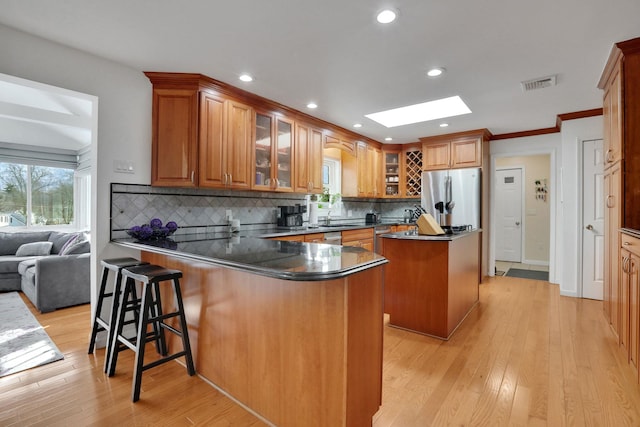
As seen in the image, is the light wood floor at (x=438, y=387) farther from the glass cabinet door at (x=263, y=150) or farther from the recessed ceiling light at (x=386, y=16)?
the recessed ceiling light at (x=386, y=16)

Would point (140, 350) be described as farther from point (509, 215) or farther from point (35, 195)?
point (509, 215)

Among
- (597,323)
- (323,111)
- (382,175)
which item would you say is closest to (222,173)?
(323,111)

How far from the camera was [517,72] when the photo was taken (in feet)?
8.91

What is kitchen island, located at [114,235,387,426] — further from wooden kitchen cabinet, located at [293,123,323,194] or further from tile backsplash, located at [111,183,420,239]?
wooden kitchen cabinet, located at [293,123,323,194]

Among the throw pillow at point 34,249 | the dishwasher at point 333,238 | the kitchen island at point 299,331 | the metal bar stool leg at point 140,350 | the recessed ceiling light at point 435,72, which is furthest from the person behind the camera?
the throw pillow at point 34,249

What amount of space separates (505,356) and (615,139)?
81.1 inches

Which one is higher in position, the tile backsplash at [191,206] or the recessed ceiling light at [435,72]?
the recessed ceiling light at [435,72]

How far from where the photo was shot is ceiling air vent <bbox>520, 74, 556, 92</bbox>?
2.86 meters

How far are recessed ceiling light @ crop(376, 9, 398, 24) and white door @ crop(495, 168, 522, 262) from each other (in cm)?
558

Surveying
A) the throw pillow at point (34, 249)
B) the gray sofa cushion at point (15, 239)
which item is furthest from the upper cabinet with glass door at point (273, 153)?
the gray sofa cushion at point (15, 239)

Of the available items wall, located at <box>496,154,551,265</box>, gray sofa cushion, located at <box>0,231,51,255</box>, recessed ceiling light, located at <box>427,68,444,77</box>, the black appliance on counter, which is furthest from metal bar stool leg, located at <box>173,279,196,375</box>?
wall, located at <box>496,154,551,265</box>

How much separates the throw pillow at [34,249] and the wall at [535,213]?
8169 mm

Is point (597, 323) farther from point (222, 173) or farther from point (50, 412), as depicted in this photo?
point (50, 412)

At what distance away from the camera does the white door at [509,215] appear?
21.0 feet
